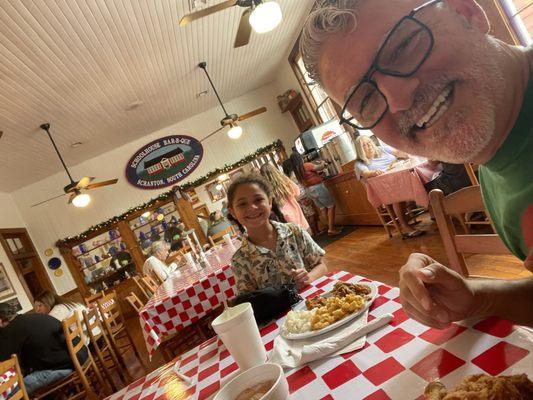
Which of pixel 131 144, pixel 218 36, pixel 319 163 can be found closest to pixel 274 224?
pixel 218 36

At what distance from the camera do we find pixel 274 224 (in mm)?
2020

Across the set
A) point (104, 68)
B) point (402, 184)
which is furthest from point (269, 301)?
point (104, 68)

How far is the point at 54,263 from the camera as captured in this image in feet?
26.5

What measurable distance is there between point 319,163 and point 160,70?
353 cm

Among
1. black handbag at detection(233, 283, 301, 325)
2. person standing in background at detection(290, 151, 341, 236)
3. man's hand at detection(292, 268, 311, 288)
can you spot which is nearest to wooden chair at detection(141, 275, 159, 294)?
man's hand at detection(292, 268, 311, 288)

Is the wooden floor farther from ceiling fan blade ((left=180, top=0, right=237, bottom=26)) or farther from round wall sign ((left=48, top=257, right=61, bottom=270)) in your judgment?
round wall sign ((left=48, top=257, right=61, bottom=270))

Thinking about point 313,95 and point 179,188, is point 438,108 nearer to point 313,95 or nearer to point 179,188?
point 313,95

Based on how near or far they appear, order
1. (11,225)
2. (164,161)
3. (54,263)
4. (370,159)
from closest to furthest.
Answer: (370,159)
(11,225)
(54,263)
(164,161)

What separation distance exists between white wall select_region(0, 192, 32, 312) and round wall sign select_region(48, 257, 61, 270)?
102 cm

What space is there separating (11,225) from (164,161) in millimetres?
3540

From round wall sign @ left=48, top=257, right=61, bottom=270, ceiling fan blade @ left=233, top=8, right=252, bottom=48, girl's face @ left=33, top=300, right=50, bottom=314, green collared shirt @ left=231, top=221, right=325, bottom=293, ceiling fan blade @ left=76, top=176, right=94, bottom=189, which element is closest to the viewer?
green collared shirt @ left=231, top=221, right=325, bottom=293

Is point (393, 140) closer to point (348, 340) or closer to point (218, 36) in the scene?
point (348, 340)

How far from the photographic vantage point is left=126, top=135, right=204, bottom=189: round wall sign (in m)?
8.51

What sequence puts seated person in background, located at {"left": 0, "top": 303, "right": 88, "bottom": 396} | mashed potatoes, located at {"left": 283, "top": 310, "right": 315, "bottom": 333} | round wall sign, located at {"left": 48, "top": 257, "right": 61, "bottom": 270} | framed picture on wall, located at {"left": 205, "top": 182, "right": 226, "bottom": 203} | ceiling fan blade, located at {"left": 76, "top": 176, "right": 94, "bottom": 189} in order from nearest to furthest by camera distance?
mashed potatoes, located at {"left": 283, "top": 310, "right": 315, "bottom": 333}
seated person in background, located at {"left": 0, "top": 303, "right": 88, "bottom": 396}
ceiling fan blade, located at {"left": 76, "top": 176, "right": 94, "bottom": 189}
round wall sign, located at {"left": 48, "top": 257, "right": 61, "bottom": 270}
framed picture on wall, located at {"left": 205, "top": 182, "right": 226, "bottom": 203}
